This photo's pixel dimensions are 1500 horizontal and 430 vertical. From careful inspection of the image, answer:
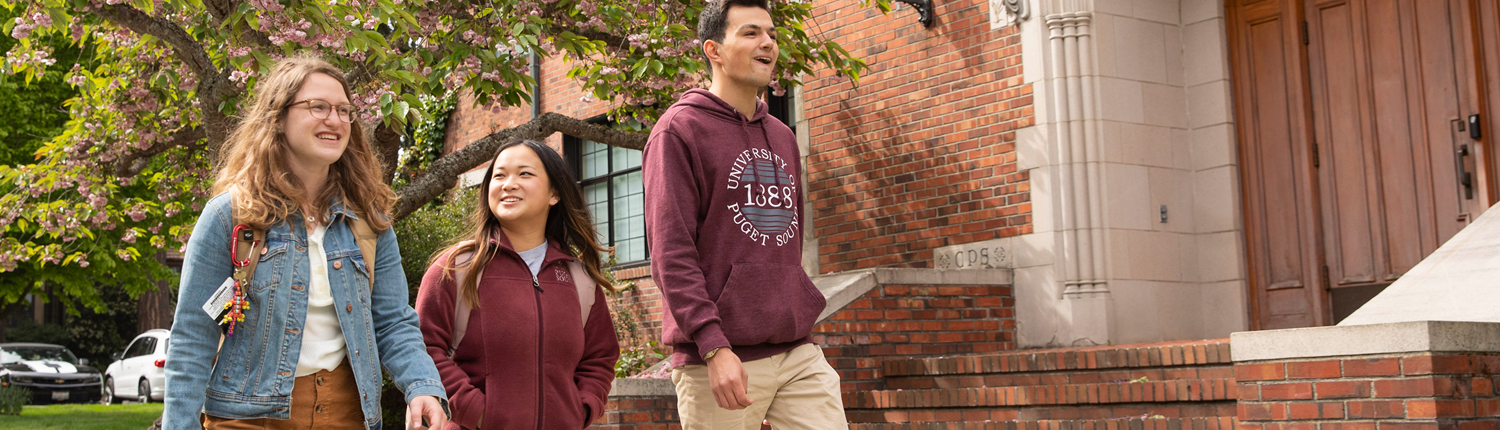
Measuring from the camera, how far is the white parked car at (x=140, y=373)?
24.7 metres

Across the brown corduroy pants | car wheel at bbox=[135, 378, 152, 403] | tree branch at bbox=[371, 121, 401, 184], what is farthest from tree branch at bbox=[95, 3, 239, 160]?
car wheel at bbox=[135, 378, 152, 403]

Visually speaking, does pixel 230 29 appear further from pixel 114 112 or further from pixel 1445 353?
pixel 1445 353

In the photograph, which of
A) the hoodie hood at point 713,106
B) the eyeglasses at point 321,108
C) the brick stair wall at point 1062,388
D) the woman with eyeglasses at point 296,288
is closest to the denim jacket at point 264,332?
the woman with eyeglasses at point 296,288

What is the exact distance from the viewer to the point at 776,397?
3.75m

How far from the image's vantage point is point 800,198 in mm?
3973

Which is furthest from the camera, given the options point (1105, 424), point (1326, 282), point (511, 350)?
point (1326, 282)

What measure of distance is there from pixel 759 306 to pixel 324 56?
5.46m

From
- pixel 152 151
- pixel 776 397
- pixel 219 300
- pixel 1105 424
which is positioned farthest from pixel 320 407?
pixel 152 151

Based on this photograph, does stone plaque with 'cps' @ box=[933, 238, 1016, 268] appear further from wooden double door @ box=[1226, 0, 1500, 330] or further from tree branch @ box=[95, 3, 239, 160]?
tree branch @ box=[95, 3, 239, 160]

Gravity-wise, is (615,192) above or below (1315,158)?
above

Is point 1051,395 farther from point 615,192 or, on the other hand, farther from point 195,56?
point 615,192

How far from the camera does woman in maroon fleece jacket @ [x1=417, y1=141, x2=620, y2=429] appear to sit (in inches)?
146

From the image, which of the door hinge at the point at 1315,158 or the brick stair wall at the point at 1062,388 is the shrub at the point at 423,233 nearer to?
the brick stair wall at the point at 1062,388

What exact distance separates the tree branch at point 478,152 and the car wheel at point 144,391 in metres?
17.5
